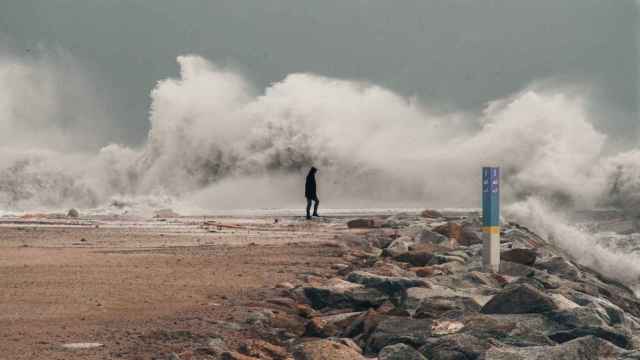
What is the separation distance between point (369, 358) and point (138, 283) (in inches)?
163

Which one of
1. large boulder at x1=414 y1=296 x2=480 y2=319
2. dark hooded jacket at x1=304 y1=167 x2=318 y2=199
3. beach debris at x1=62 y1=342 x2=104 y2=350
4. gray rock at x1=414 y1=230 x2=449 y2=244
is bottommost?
beach debris at x1=62 y1=342 x2=104 y2=350

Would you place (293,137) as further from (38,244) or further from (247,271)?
(247,271)

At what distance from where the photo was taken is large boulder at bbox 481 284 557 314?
8.27m

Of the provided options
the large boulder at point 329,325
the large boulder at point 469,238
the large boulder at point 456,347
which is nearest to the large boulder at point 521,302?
the large boulder at point 329,325

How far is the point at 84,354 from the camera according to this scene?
270 inches

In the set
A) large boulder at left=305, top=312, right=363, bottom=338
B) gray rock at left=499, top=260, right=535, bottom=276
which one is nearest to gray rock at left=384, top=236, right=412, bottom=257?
gray rock at left=499, top=260, right=535, bottom=276

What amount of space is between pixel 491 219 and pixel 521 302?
4477 millimetres

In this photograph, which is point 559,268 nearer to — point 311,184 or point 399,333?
point 399,333

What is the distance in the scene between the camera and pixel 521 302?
8312mm

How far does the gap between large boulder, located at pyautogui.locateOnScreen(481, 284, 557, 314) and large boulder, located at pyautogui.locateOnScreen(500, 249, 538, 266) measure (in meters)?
5.05

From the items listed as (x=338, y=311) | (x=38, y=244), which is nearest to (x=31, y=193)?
(x=38, y=244)

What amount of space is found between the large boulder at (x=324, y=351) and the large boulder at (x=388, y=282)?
2.65 metres

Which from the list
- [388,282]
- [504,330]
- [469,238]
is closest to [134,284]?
[388,282]

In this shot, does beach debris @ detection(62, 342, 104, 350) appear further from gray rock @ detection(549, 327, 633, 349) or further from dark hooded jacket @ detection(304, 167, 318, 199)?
dark hooded jacket @ detection(304, 167, 318, 199)
